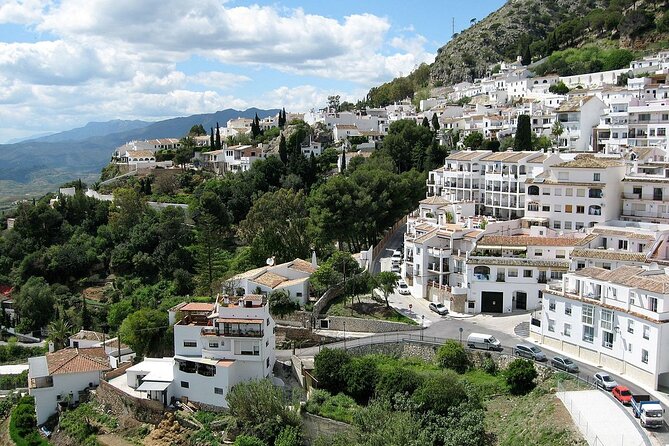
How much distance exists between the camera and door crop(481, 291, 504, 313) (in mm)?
33812

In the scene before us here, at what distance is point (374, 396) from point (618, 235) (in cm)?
1640

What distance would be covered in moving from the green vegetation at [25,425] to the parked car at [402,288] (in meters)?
20.2

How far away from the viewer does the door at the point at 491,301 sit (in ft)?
111

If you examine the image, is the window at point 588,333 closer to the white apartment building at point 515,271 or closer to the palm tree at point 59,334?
the white apartment building at point 515,271

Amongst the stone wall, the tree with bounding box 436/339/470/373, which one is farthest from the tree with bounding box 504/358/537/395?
the stone wall

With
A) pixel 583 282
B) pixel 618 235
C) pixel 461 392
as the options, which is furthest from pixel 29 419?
pixel 618 235

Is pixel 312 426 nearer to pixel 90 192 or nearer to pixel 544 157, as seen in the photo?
pixel 544 157

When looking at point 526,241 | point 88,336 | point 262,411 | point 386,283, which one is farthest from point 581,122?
point 88,336

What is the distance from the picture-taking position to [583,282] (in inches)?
1083

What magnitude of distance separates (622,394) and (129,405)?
20503mm

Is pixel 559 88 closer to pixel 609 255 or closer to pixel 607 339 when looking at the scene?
pixel 609 255

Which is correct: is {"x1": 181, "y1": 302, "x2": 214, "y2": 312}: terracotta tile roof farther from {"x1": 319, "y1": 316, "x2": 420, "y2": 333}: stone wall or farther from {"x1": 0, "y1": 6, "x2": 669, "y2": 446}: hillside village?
{"x1": 319, "y1": 316, "x2": 420, "y2": 333}: stone wall

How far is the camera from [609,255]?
3133cm

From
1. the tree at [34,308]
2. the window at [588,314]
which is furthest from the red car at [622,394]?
the tree at [34,308]
